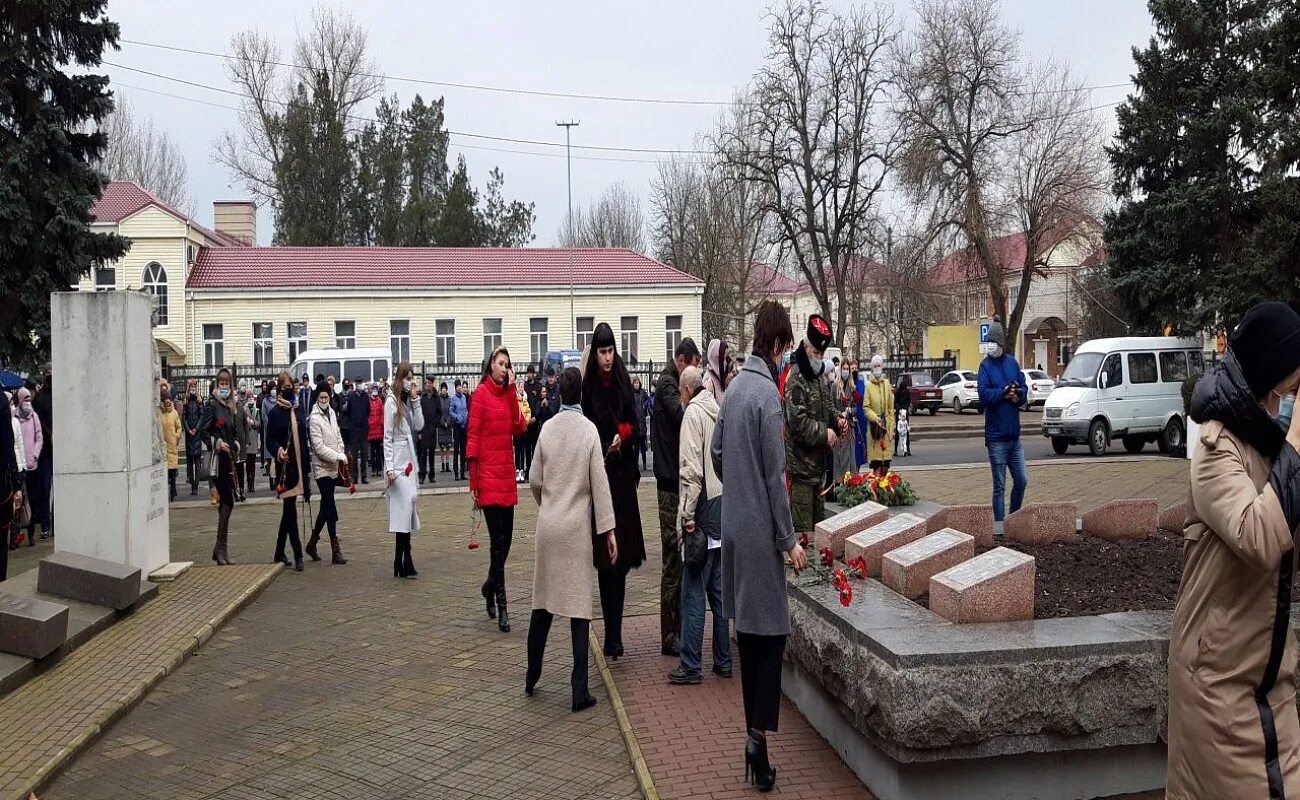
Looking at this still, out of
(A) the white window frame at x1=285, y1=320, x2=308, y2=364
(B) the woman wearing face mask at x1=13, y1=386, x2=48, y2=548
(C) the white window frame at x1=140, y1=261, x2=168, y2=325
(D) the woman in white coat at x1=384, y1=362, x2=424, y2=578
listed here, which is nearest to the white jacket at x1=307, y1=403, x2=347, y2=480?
(D) the woman in white coat at x1=384, y1=362, x2=424, y2=578

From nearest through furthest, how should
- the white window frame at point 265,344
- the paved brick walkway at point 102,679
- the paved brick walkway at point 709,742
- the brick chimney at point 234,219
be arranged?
the paved brick walkway at point 709,742, the paved brick walkway at point 102,679, the white window frame at point 265,344, the brick chimney at point 234,219

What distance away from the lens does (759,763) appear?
5.15 m

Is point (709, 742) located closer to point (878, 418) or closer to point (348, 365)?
point (878, 418)

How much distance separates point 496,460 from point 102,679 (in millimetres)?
3155

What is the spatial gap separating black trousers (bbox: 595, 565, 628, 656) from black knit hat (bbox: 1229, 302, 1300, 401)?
4947 mm

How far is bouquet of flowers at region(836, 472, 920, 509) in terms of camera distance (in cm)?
935

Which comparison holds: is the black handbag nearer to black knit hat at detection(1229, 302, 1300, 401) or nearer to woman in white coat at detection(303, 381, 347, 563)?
black knit hat at detection(1229, 302, 1300, 401)

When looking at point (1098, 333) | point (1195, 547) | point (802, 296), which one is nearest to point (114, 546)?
point (1195, 547)

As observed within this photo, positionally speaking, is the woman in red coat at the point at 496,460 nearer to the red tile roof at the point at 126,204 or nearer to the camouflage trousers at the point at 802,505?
the camouflage trousers at the point at 802,505

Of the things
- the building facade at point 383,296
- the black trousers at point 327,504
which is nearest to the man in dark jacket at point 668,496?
the black trousers at point 327,504

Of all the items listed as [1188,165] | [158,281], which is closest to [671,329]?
[158,281]

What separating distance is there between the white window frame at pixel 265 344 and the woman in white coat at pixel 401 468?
31579 millimetres

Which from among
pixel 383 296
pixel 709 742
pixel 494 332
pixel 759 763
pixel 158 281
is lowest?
pixel 709 742

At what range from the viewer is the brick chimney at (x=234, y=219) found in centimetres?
5138
